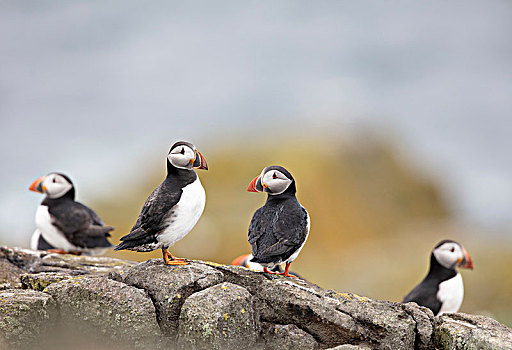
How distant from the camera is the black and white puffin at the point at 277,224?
5.70 meters

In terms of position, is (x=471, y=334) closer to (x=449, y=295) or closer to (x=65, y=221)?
(x=449, y=295)

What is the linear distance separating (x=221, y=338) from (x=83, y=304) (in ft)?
4.37

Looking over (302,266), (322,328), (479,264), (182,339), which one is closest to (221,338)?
(182,339)

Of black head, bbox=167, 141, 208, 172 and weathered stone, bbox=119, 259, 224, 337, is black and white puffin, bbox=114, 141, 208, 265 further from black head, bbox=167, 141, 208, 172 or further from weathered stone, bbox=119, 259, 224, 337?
weathered stone, bbox=119, 259, 224, 337

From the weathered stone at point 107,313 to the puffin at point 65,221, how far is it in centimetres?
397

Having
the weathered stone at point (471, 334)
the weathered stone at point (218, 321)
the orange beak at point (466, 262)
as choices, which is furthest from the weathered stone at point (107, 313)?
the orange beak at point (466, 262)

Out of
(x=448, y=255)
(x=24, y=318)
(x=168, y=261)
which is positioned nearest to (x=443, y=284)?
(x=448, y=255)

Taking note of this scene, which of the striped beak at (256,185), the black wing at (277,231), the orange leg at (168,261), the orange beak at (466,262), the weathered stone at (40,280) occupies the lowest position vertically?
the weathered stone at (40,280)

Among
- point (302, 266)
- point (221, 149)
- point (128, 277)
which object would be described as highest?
point (221, 149)

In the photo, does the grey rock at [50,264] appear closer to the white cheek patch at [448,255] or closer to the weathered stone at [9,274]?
the weathered stone at [9,274]

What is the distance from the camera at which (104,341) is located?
17.2 ft

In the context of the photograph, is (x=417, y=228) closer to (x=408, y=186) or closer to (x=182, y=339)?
(x=408, y=186)

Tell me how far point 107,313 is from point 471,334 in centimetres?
328

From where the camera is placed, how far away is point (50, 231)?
942cm
